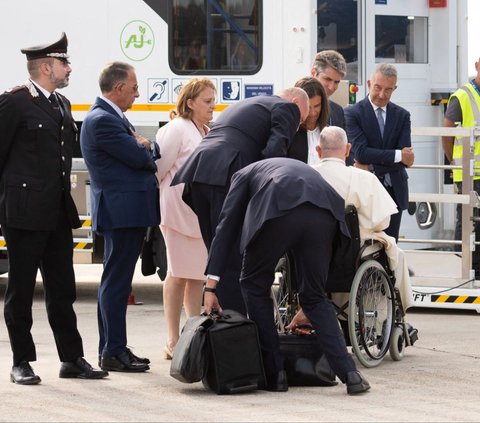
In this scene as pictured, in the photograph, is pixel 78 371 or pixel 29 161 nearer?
pixel 29 161

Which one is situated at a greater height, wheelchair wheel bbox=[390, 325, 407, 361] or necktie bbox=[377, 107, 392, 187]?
necktie bbox=[377, 107, 392, 187]

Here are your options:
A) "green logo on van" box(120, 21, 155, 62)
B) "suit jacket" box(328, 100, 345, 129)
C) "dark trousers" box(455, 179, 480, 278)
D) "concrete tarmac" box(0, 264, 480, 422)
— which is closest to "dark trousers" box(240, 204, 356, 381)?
"concrete tarmac" box(0, 264, 480, 422)

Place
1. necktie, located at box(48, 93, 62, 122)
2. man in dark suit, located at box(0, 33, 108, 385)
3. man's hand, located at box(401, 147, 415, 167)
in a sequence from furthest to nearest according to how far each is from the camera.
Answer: man's hand, located at box(401, 147, 415, 167) → necktie, located at box(48, 93, 62, 122) → man in dark suit, located at box(0, 33, 108, 385)

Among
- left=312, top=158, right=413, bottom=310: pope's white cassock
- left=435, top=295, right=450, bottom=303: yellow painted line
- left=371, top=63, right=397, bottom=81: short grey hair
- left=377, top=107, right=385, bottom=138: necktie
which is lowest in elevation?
left=435, top=295, right=450, bottom=303: yellow painted line

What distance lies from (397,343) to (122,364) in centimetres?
174

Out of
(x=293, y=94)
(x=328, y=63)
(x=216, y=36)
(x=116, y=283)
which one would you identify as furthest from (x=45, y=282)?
(x=216, y=36)

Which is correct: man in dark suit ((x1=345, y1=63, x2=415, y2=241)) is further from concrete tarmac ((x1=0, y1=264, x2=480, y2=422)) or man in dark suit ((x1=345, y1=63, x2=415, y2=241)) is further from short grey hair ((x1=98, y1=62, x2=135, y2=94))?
short grey hair ((x1=98, y1=62, x2=135, y2=94))

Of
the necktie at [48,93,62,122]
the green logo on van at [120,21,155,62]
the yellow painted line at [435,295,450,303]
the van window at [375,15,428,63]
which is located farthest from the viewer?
the van window at [375,15,428,63]

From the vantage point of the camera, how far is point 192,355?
303 inches

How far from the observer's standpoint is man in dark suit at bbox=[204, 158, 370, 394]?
7746 mm

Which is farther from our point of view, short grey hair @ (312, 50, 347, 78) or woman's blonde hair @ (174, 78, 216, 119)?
short grey hair @ (312, 50, 347, 78)

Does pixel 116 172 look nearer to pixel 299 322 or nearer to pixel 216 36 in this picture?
pixel 299 322

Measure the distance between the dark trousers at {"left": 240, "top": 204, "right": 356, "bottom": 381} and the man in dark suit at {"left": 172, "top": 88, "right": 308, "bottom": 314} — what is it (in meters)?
0.53

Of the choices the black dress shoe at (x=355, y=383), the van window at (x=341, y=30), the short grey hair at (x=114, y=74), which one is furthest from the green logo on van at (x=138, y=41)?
the black dress shoe at (x=355, y=383)
